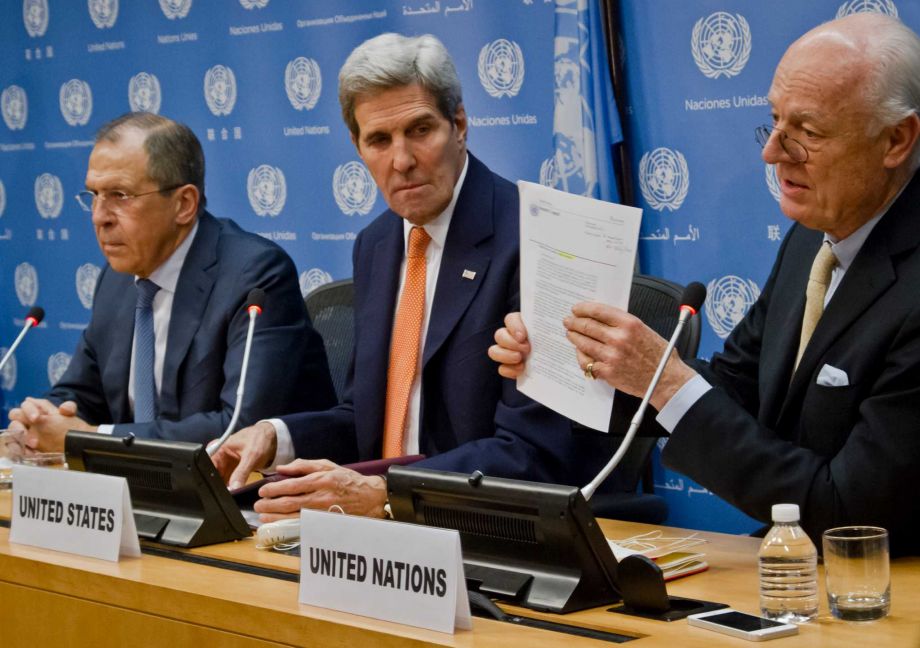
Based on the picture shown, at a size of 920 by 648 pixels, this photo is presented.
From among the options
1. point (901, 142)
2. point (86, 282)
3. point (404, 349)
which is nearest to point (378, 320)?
point (404, 349)

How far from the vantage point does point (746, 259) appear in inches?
149

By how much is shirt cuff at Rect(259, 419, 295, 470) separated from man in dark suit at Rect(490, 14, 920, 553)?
0.80 meters

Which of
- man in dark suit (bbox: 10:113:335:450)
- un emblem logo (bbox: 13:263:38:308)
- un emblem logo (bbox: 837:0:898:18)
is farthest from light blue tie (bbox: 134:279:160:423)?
un emblem logo (bbox: 13:263:38:308)

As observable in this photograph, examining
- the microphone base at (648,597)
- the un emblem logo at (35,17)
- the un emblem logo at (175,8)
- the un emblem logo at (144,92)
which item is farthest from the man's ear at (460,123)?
the un emblem logo at (35,17)

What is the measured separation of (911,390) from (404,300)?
129 cm

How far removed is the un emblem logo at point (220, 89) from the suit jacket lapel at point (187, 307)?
5.69 feet

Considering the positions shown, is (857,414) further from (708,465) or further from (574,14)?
(574,14)

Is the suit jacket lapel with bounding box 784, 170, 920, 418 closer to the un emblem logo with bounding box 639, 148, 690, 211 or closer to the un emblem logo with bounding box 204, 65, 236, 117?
the un emblem logo with bounding box 639, 148, 690, 211

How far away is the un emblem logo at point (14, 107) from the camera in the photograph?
594 cm

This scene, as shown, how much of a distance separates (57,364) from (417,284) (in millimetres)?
3366

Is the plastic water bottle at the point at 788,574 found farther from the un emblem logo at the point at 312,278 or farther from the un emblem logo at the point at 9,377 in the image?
the un emblem logo at the point at 9,377

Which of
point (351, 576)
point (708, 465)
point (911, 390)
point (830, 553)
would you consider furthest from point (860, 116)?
point (351, 576)

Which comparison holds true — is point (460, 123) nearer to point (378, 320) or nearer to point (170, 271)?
point (378, 320)

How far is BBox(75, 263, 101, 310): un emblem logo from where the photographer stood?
575cm
